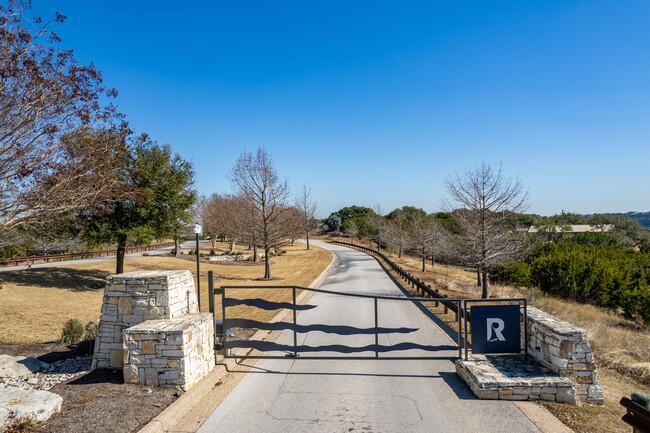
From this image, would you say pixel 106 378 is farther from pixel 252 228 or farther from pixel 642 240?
pixel 642 240

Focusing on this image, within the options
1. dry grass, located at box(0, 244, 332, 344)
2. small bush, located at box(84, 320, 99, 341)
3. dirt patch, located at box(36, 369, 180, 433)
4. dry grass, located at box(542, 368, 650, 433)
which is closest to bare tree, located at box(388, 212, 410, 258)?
dry grass, located at box(0, 244, 332, 344)

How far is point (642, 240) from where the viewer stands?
56062 mm

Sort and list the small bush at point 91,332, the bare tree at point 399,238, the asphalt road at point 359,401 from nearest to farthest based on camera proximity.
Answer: the asphalt road at point 359,401 < the small bush at point 91,332 < the bare tree at point 399,238

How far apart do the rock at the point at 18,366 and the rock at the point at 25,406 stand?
212 centimetres

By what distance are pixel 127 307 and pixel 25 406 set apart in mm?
2305

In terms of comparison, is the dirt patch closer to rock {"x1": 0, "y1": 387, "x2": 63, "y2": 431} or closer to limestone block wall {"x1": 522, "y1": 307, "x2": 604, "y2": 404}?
rock {"x1": 0, "y1": 387, "x2": 63, "y2": 431}

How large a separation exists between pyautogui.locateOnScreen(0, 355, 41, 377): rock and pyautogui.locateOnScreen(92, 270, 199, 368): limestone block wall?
4.19 feet

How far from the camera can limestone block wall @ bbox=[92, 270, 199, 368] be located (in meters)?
6.70

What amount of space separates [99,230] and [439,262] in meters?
40.0

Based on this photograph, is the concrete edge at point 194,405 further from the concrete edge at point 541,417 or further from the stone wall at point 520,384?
the concrete edge at point 541,417

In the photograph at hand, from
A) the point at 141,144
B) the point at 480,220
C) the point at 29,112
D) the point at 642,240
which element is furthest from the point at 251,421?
the point at 642,240

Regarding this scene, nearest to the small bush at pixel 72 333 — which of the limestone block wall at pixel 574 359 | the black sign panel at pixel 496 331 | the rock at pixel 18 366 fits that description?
the rock at pixel 18 366

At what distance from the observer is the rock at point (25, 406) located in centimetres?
436

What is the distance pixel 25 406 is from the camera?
4.55 meters
